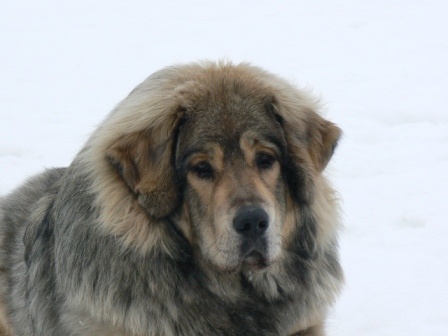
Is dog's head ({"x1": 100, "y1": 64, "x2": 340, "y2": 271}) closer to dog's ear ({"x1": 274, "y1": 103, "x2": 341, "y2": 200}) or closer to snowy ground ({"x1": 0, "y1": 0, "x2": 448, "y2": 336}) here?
dog's ear ({"x1": 274, "y1": 103, "x2": 341, "y2": 200})

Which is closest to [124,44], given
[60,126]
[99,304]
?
[60,126]

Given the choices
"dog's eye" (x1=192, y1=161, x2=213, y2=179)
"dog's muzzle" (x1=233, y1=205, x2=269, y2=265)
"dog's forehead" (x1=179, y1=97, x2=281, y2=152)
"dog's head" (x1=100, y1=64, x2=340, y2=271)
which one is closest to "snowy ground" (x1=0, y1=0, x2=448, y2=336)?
"dog's head" (x1=100, y1=64, x2=340, y2=271)

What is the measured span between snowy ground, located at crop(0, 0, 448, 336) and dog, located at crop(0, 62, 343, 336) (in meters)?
1.13

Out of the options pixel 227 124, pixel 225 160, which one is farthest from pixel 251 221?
pixel 227 124

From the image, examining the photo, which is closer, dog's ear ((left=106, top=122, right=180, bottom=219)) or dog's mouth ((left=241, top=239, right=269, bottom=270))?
dog's mouth ((left=241, top=239, right=269, bottom=270))

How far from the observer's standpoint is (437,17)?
45.2 ft

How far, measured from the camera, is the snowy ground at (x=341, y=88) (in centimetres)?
671

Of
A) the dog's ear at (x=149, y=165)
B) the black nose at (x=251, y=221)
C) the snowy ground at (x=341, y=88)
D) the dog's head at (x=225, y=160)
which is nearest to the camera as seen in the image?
the black nose at (x=251, y=221)

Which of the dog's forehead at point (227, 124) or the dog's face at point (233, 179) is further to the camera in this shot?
the dog's forehead at point (227, 124)

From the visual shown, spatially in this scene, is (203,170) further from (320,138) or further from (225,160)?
(320,138)

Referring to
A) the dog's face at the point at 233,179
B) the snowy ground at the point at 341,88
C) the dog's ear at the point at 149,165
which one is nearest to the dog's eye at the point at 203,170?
the dog's face at the point at 233,179

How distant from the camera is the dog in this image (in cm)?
444

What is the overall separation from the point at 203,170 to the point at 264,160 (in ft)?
1.02

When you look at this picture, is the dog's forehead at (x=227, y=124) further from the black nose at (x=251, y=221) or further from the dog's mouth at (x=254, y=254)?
the dog's mouth at (x=254, y=254)
